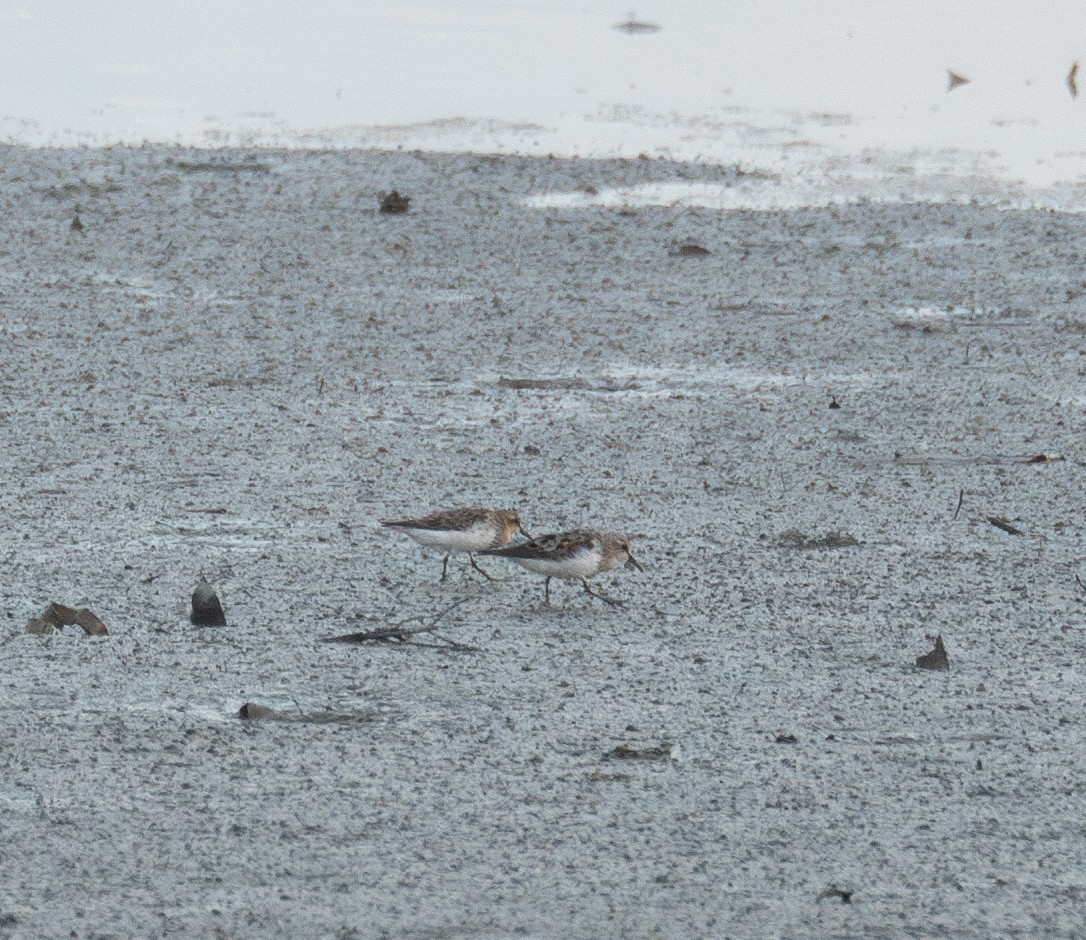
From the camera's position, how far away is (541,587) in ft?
23.5

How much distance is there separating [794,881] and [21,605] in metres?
3.45

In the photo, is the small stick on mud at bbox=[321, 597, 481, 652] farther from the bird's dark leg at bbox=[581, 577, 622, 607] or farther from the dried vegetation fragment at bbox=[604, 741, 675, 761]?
the dried vegetation fragment at bbox=[604, 741, 675, 761]

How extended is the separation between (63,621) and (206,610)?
20.5 inches

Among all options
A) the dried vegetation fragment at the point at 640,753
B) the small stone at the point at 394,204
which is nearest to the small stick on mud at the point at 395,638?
the dried vegetation fragment at the point at 640,753

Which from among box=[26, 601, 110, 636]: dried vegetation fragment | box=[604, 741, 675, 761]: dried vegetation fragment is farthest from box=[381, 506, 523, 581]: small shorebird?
box=[604, 741, 675, 761]: dried vegetation fragment

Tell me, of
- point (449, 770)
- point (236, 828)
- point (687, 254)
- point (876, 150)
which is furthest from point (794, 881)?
point (876, 150)

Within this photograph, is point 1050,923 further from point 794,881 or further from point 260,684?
point 260,684

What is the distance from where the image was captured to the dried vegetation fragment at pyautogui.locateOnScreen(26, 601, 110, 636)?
20.4 feet

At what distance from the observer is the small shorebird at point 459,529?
22.1 ft

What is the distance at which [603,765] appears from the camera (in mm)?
5129

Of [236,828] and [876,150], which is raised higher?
[876,150]

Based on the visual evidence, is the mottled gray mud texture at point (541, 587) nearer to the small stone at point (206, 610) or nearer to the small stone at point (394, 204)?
Answer: the small stone at point (206, 610)

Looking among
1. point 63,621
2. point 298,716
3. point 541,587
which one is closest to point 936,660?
point 541,587

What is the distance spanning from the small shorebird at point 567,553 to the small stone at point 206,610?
105 centimetres
